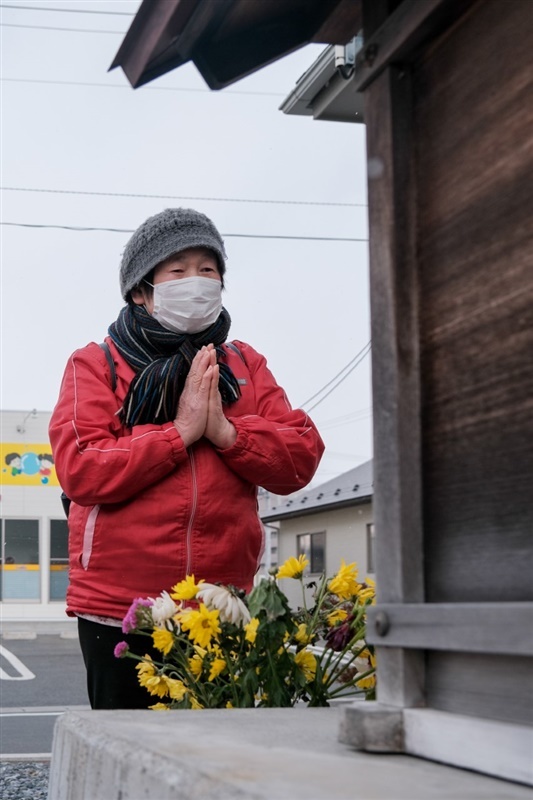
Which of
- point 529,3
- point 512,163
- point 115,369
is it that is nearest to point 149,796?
point 512,163

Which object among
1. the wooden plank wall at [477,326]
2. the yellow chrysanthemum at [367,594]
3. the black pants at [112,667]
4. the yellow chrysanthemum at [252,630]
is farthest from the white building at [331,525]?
the wooden plank wall at [477,326]

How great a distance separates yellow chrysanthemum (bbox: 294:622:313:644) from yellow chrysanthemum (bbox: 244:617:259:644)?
0.18 m

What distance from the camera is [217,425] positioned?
9.65ft

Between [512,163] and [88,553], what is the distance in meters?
1.66

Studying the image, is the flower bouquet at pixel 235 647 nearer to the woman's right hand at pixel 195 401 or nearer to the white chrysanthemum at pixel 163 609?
the white chrysanthemum at pixel 163 609

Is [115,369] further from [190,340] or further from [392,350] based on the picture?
[392,350]

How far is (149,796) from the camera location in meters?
1.67

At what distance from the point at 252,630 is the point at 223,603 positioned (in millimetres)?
105

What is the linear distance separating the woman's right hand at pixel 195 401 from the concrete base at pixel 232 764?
0.81m

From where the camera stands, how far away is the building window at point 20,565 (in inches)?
1193

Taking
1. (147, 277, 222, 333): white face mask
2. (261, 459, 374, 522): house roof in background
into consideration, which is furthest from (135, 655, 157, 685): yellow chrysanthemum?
(261, 459, 374, 522): house roof in background

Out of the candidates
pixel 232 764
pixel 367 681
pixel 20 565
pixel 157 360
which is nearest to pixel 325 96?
pixel 157 360

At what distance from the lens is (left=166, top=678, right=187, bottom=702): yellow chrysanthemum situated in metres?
2.78

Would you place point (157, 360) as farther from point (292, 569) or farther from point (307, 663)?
point (307, 663)
